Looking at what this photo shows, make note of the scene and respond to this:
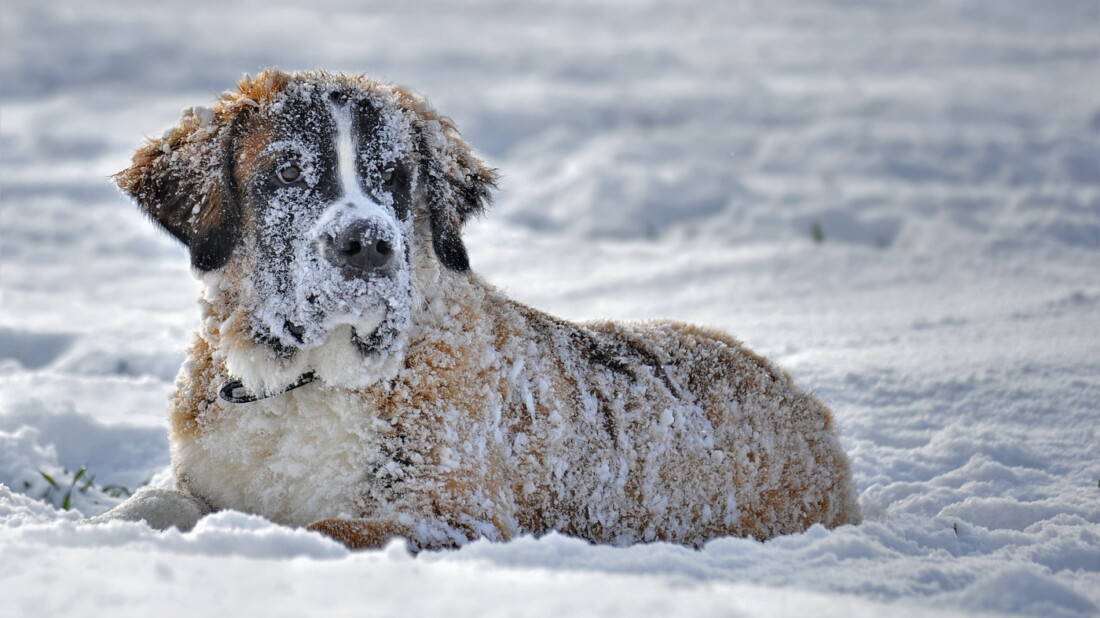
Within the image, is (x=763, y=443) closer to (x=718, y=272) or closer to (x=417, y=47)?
(x=718, y=272)

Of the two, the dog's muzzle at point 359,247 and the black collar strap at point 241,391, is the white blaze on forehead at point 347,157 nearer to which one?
the dog's muzzle at point 359,247

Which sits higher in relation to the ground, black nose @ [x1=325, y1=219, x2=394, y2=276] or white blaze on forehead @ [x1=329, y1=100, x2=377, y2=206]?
white blaze on forehead @ [x1=329, y1=100, x2=377, y2=206]

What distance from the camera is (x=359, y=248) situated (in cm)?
379

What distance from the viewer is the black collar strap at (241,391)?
13.3ft

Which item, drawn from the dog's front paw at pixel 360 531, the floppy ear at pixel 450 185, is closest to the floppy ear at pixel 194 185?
the floppy ear at pixel 450 185

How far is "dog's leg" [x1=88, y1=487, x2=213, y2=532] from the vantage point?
396 centimetres

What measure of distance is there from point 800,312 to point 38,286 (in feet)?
18.6

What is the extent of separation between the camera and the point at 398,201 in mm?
4184

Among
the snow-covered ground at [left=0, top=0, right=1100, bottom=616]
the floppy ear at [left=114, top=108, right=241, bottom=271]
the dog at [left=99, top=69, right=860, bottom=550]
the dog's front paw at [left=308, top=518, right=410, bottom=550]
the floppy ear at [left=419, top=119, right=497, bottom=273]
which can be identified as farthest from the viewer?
the floppy ear at [left=419, top=119, right=497, bottom=273]

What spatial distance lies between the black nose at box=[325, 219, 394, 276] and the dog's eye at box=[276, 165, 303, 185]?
1.17 feet

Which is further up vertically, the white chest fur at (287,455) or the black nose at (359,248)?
the black nose at (359,248)

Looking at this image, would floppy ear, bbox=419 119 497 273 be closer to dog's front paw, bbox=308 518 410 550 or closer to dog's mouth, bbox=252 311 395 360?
dog's mouth, bbox=252 311 395 360

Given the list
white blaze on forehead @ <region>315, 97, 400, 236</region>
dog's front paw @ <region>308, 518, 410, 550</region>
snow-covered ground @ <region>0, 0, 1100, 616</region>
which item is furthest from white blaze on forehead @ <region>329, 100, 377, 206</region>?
snow-covered ground @ <region>0, 0, 1100, 616</region>

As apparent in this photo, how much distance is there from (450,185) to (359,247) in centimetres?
74
